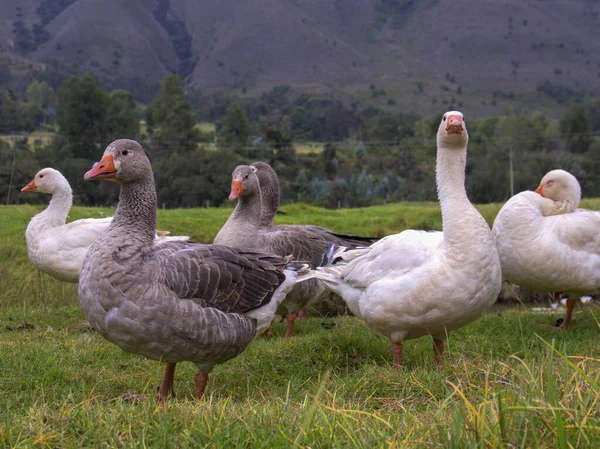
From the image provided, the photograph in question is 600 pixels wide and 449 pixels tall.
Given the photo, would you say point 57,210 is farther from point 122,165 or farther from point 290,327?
point 122,165

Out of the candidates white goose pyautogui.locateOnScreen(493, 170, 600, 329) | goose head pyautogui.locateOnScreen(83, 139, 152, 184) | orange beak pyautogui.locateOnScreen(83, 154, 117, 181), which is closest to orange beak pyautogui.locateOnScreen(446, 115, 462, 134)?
white goose pyautogui.locateOnScreen(493, 170, 600, 329)

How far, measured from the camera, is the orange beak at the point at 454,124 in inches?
233

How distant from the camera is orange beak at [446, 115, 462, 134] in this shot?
591 centimetres

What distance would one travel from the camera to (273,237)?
905 cm

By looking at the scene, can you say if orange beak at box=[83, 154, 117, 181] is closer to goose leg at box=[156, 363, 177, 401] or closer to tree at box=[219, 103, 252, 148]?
goose leg at box=[156, 363, 177, 401]

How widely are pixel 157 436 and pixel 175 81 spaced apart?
4947 cm

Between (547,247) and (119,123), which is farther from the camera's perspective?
(119,123)

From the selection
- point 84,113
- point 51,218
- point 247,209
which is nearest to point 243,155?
point 84,113

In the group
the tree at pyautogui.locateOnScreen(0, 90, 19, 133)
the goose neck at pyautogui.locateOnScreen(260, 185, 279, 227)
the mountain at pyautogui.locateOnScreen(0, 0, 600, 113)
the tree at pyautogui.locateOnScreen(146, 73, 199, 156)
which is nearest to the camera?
the goose neck at pyautogui.locateOnScreen(260, 185, 279, 227)

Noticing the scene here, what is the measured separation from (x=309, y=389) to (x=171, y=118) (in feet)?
146

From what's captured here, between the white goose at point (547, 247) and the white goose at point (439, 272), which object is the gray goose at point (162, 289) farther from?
the white goose at point (547, 247)

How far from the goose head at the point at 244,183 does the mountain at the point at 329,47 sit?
357 ft

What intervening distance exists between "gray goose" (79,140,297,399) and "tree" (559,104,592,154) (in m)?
52.5

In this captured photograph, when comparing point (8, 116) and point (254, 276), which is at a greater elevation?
point (8, 116)
